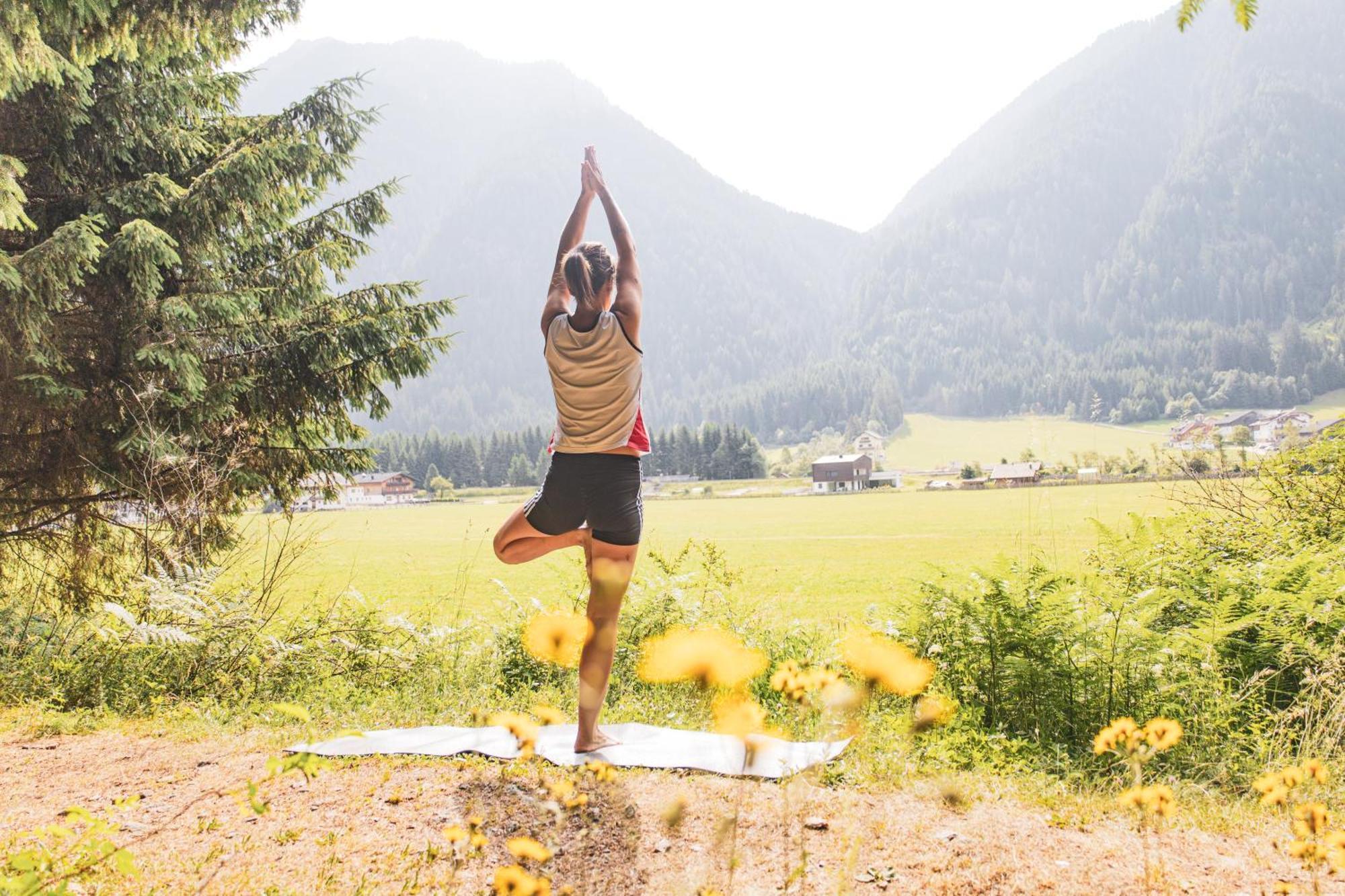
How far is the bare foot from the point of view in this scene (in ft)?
11.7

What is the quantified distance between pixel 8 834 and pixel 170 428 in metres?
5.03

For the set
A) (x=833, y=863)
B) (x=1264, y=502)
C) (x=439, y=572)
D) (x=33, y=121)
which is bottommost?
(x=439, y=572)

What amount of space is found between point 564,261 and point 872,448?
127616 millimetres

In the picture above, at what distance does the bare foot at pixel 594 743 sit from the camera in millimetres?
3572

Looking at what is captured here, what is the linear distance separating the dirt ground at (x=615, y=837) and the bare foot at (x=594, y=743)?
1.01 feet

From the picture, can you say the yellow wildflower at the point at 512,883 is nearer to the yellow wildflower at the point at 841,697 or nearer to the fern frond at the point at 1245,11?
the yellow wildflower at the point at 841,697

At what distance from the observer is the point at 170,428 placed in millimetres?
7027

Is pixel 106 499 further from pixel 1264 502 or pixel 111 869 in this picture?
pixel 1264 502

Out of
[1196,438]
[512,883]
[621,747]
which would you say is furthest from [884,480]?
[512,883]

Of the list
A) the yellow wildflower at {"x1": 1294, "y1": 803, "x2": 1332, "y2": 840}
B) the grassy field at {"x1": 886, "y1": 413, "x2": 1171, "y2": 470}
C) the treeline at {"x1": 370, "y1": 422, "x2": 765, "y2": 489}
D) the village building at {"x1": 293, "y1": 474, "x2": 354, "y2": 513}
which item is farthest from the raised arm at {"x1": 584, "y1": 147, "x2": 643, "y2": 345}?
the grassy field at {"x1": 886, "y1": 413, "x2": 1171, "y2": 470}

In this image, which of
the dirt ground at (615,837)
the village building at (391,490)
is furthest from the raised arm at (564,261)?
the village building at (391,490)

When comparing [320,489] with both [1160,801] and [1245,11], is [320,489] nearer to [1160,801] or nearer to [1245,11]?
[1160,801]

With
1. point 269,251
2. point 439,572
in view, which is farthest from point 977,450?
point 269,251

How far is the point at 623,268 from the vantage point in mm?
3631
